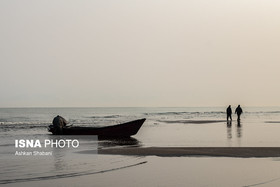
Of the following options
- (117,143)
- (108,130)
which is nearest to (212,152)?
(117,143)

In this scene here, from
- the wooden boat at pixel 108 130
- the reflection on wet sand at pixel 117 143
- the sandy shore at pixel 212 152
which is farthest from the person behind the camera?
the wooden boat at pixel 108 130

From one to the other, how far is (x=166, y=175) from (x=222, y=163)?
8.93 feet

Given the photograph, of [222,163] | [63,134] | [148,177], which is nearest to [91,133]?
→ [63,134]

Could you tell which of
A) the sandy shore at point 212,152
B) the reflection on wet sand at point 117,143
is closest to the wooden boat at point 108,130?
the reflection on wet sand at point 117,143

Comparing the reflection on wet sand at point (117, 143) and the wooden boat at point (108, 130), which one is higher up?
the wooden boat at point (108, 130)

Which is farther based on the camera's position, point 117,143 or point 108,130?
point 108,130

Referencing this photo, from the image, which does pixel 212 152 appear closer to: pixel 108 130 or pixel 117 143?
pixel 117 143

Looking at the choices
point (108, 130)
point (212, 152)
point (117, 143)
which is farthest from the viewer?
point (108, 130)

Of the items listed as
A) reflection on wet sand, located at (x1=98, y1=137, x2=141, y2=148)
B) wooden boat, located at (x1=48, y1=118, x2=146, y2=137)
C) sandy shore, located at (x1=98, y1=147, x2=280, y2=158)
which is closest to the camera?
sandy shore, located at (x1=98, y1=147, x2=280, y2=158)

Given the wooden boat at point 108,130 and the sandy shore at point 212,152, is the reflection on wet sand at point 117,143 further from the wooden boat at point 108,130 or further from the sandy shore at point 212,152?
the wooden boat at point 108,130

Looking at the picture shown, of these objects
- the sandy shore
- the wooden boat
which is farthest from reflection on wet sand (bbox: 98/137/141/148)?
the wooden boat

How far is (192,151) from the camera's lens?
16359 millimetres

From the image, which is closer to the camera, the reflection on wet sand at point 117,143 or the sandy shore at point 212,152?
the sandy shore at point 212,152

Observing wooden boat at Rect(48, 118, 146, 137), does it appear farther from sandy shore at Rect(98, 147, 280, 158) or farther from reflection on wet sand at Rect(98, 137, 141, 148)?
sandy shore at Rect(98, 147, 280, 158)
